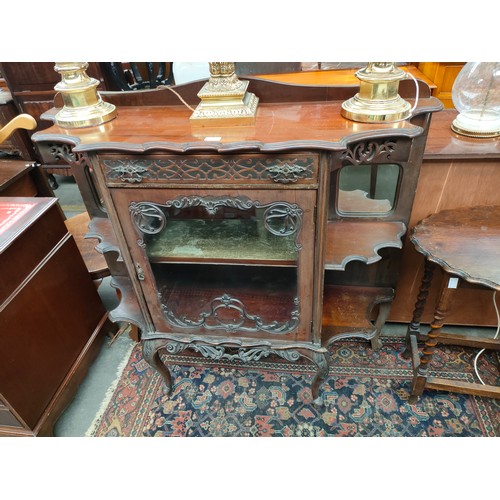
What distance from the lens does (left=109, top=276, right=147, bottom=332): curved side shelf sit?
103 centimetres

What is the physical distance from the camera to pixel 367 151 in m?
0.69

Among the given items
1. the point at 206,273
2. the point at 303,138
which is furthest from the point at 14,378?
the point at 303,138

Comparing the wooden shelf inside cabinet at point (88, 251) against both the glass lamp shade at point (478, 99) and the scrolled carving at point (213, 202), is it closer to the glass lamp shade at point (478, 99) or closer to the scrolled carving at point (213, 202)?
the scrolled carving at point (213, 202)

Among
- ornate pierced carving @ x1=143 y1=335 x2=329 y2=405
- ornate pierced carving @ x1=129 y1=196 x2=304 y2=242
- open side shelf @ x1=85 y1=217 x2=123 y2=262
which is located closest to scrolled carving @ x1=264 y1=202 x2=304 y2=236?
ornate pierced carving @ x1=129 y1=196 x2=304 y2=242

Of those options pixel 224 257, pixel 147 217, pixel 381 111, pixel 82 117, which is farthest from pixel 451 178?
pixel 82 117

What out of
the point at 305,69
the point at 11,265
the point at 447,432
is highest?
the point at 305,69

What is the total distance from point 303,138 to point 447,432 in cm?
92

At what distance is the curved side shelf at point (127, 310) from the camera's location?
3.38ft

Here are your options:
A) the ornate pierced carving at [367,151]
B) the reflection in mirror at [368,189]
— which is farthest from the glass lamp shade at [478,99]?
the ornate pierced carving at [367,151]

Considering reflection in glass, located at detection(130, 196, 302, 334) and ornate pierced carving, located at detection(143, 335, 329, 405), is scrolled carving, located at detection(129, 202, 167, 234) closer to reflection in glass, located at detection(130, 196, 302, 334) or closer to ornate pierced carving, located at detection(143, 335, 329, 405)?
reflection in glass, located at detection(130, 196, 302, 334)

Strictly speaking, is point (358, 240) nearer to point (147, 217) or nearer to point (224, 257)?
point (224, 257)

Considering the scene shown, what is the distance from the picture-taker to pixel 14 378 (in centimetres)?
91

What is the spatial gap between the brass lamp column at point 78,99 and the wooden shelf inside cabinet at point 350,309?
767 mm

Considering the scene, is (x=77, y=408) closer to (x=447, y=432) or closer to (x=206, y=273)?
(x=206, y=273)
